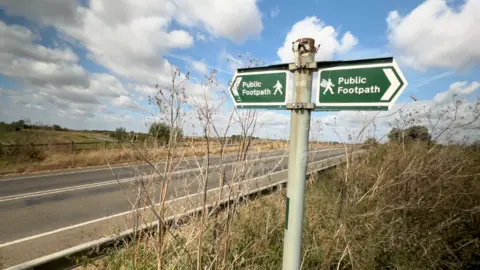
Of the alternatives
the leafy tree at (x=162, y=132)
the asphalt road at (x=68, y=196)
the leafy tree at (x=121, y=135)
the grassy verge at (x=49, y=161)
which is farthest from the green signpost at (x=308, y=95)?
the grassy verge at (x=49, y=161)

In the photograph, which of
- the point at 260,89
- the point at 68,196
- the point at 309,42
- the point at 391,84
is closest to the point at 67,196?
the point at 68,196

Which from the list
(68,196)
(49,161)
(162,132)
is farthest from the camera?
(49,161)

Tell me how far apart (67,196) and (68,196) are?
31 millimetres

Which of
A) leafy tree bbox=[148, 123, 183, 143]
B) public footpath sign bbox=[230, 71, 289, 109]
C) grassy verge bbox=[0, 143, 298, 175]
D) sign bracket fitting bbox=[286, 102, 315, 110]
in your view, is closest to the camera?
sign bracket fitting bbox=[286, 102, 315, 110]

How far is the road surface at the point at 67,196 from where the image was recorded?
3594 mm

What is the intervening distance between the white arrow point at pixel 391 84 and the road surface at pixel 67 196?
1411 millimetres

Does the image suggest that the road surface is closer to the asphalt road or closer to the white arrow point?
the asphalt road

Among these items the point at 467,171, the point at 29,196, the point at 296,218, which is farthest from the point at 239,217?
the point at 29,196

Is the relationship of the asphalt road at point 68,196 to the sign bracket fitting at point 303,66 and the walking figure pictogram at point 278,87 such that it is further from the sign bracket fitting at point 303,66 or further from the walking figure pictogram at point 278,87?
the sign bracket fitting at point 303,66

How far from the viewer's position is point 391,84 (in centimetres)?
139

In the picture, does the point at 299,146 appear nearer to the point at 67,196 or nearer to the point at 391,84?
the point at 391,84

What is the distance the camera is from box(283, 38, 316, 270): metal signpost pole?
1.57m

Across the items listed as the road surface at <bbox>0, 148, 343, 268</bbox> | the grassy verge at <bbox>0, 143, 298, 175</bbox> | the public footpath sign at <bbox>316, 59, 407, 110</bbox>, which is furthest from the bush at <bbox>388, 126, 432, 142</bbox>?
the grassy verge at <bbox>0, 143, 298, 175</bbox>

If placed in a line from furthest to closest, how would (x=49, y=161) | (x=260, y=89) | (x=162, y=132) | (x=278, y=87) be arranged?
1. (x=49, y=161)
2. (x=162, y=132)
3. (x=260, y=89)
4. (x=278, y=87)
